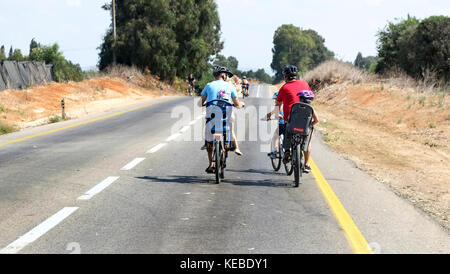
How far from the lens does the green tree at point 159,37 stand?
2179 inches

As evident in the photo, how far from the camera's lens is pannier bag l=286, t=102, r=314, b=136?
9367mm

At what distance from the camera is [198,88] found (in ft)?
259

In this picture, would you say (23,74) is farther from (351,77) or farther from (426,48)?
(426,48)

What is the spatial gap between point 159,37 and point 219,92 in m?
46.7

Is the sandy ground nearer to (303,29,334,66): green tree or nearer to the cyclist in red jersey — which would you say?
the cyclist in red jersey

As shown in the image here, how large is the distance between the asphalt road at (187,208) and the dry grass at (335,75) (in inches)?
1111

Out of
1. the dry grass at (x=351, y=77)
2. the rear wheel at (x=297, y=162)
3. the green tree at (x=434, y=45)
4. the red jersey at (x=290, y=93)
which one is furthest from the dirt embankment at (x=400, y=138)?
the green tree at (x=434, y=45)

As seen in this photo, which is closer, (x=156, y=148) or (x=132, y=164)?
(x=132, y=164)

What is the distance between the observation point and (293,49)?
17412cm

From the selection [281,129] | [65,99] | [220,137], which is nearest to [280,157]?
[281,129]

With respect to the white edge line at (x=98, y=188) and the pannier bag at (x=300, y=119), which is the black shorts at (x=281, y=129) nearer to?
the pannier bag at (x=300, y=119)
